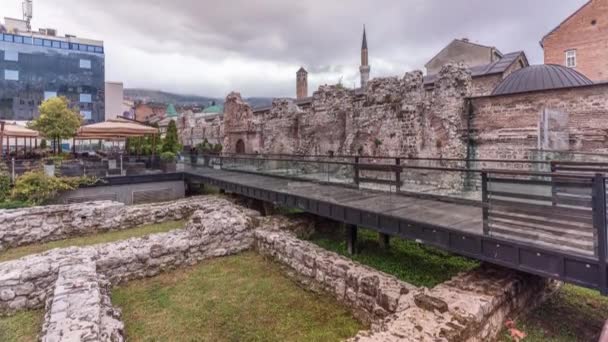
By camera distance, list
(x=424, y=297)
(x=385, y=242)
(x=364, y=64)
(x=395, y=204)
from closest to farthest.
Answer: (x=424, y=297), (x=395, y=204), (x=385, y=242), (x=364, y=64)

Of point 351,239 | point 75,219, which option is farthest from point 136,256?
point 351,239

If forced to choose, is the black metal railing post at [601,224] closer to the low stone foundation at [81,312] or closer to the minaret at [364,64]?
the low stone foundation at [81,312]

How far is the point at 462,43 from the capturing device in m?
29.2

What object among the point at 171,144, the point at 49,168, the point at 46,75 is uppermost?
the point at 46,75

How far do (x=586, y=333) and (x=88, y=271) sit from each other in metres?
8.62

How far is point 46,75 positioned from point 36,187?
40746 millimetres

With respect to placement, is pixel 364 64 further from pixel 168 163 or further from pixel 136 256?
pixel 136 256

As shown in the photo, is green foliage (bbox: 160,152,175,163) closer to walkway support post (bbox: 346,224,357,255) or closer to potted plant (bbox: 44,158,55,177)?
potted plant (bbox: 44,158,55,177)

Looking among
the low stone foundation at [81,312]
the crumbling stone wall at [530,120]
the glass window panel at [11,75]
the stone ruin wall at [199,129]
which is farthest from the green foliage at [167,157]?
the glass window panel at [11,75]

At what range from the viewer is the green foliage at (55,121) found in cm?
1569

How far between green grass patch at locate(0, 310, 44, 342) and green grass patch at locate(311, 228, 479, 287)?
6546 mm

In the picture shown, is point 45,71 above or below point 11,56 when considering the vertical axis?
below

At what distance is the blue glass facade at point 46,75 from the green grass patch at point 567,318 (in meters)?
51.3

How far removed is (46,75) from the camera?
1638 inches
